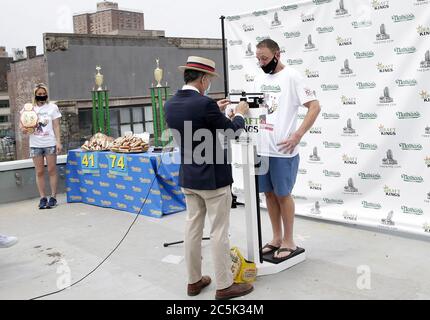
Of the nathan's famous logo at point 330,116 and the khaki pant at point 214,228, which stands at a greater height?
A: the nathan's famous logo at point 330,116

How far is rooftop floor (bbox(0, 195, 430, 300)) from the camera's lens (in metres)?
3.12

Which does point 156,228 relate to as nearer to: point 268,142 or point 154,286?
point 154,286

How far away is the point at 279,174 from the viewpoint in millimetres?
3430

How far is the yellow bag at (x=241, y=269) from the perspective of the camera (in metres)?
3.09

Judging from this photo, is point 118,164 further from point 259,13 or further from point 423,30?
point 423,30

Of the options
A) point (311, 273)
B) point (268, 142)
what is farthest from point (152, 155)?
point (311, 273)

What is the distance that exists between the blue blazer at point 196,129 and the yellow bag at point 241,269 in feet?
1.81

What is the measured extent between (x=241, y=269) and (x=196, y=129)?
1.00 metres

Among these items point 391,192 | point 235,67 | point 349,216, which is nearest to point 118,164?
point 235,67

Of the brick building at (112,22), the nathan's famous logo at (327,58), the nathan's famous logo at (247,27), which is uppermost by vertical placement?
the brick building at (112,22)

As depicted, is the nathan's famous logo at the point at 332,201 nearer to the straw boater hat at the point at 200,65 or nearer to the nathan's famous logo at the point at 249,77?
the nathan's famous logo at the point at 249,77

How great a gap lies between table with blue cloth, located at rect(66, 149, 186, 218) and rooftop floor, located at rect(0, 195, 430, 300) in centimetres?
19

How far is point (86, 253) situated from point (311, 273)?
1.93 metres

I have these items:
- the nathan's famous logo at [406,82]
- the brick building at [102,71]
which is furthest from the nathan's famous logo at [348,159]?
the brick building at [102,71]
